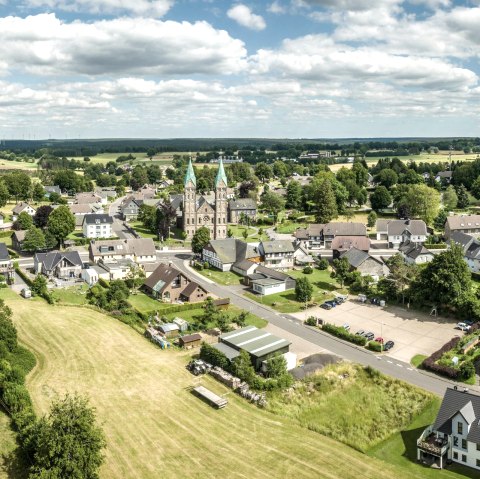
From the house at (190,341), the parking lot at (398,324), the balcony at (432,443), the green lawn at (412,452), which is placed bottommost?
the green lawn at (412,452)

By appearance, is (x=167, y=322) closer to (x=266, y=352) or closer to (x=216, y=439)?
(x=266, y=352)

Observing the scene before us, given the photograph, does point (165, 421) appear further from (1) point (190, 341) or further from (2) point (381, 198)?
(2) point (381, 198)

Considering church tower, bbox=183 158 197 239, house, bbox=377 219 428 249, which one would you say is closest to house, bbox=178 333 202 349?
church tower, bbox=183 158 197 239

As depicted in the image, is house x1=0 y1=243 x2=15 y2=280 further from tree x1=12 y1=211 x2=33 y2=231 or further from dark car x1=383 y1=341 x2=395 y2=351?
dark car x1=383 y1=341 x2=395 y2=351

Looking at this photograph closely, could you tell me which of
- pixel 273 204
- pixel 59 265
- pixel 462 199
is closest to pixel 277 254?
pixel 59 265

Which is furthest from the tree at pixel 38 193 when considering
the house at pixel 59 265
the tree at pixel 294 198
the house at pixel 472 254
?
the house at pixel 472 254

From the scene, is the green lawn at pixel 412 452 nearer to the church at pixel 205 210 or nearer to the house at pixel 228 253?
the house at pixel 228 253

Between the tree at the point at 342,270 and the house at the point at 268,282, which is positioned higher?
the tree at the point at 342,270
